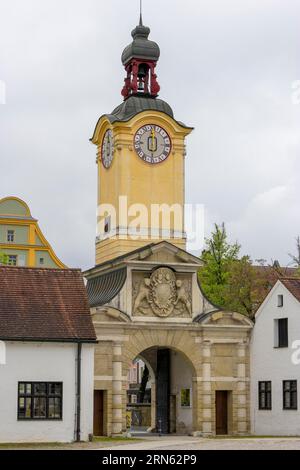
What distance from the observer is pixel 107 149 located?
61.3 meters

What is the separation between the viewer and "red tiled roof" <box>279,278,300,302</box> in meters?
52.4

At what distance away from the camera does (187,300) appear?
2140 inches

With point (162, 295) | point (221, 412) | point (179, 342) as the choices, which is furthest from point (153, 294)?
point (221, 412)

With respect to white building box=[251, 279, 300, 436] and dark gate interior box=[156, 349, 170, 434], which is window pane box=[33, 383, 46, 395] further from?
dark gate interior box=[156, 349, 170, 434]

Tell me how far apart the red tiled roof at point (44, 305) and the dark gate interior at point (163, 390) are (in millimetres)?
10845

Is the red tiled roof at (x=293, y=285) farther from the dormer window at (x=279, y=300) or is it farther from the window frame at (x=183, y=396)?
the window frame at (x=183, y=396)

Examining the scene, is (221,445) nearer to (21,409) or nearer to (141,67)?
(21,409)

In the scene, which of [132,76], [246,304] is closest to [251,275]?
[246,304]

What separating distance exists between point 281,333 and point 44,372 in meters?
12.8

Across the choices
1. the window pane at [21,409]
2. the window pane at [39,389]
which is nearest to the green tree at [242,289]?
the window pane at [39,389]

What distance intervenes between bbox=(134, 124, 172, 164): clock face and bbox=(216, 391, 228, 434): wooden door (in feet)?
43.2

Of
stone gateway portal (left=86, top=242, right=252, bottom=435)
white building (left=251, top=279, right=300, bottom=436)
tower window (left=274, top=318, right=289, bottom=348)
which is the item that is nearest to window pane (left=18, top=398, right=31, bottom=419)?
stone gateway portal (left=86, top=242, right=252, bottom=435)
